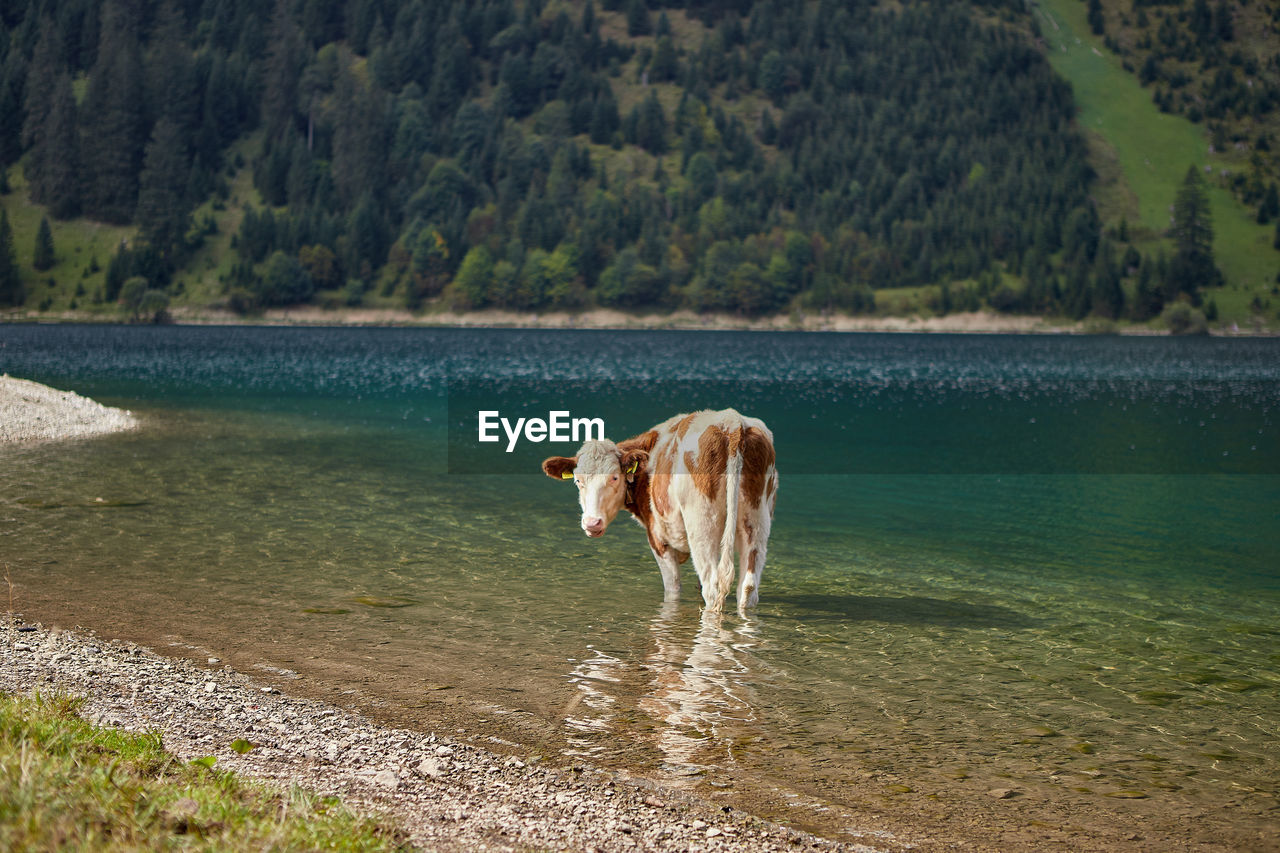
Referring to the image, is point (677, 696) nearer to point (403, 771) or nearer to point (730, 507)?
point (730, 507)

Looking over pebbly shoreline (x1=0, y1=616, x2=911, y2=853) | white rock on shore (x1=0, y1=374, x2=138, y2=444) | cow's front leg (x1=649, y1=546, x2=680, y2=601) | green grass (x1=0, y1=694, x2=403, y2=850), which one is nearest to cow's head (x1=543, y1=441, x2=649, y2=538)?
cow's front leg (x1=649, y1=546, x2=680, y2=601)

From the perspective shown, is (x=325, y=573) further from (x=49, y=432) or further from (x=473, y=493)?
(x=49, y=432)

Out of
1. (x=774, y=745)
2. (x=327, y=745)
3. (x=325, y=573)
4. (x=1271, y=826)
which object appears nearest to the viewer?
(x=1271, y=826)

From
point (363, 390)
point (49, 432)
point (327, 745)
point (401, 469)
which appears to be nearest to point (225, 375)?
point (363, 390)

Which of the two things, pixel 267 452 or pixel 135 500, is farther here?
pixel 267 452

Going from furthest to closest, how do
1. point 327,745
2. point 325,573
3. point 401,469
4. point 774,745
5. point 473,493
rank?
point 401,469, point 473,493, point 325,573, point 774,745, point 327,745

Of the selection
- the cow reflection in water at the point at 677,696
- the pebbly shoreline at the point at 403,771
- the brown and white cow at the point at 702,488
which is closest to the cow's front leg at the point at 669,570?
the brown and white cow at the point at 702,488

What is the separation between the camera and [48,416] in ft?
119

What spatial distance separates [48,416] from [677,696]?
32509 millimetres

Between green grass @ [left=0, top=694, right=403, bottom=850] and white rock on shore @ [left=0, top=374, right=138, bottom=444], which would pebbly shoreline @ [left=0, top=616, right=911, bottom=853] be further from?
white rock on shore @ [left=0, top=374, right=138, bottom=444]

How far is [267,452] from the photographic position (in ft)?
105

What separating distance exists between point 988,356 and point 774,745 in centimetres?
13237

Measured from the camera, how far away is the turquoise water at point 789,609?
8.83 metres

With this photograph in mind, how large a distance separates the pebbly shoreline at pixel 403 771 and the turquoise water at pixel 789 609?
52 centimetres
